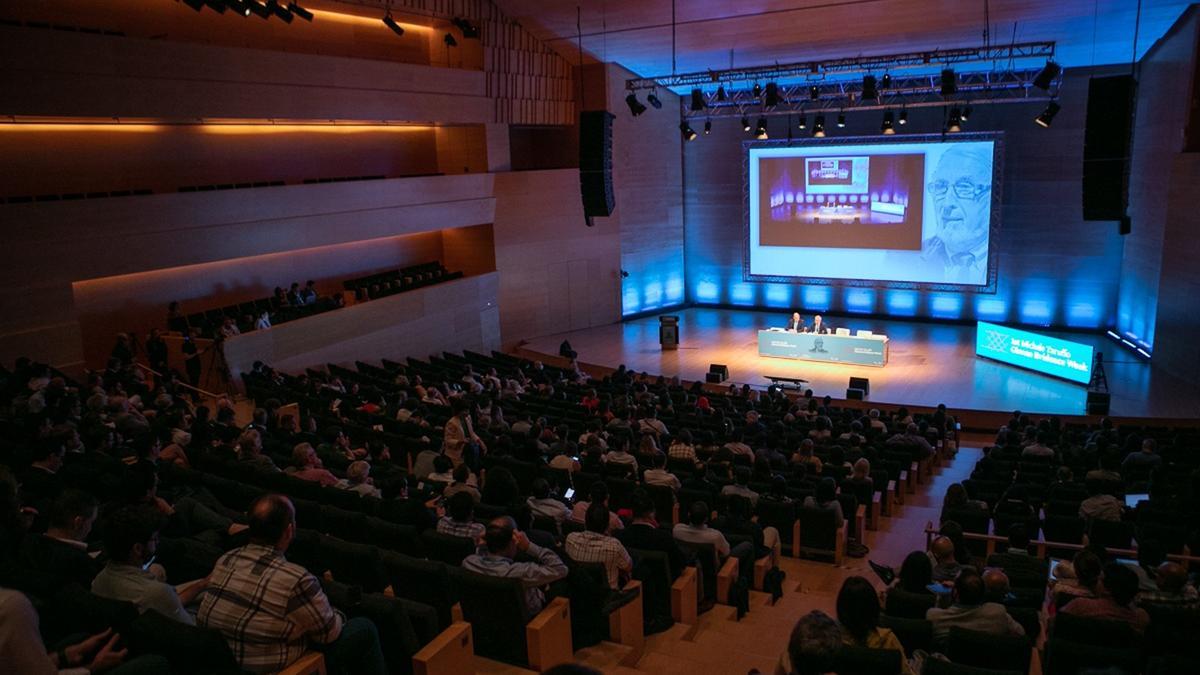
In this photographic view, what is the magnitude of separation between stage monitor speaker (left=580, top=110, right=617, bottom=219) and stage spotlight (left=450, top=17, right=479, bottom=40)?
15.2ft

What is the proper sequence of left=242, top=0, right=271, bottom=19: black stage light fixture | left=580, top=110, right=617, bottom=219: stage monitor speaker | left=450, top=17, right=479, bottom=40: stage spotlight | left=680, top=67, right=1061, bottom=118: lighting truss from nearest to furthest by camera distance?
left=242, top=0, right=271, bottom=19: black stage light fixture, left=580, top=110, right=617, bottom=219: stage monitor speaker, left=680, top=67, right=1061, bottom=118: lighting truss, left=450, top=17, right=479, bottom=40: stage spotlight

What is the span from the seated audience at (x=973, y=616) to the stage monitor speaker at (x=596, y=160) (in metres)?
11.4

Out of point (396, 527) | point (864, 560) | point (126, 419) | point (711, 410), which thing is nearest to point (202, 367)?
point (126, 419)

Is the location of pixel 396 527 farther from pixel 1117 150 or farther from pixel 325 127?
pixel 325 127

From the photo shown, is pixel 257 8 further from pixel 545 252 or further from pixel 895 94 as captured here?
pixel 895 94

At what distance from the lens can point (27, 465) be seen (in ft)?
19.9

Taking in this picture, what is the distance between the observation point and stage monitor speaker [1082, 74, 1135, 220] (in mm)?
10656

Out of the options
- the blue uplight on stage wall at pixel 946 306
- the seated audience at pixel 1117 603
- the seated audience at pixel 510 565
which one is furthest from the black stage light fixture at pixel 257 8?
the blue uplight on stage wall at pixel 946 306

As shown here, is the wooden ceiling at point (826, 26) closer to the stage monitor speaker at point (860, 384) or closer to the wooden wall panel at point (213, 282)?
the wooden wall panel at point (213, 282)

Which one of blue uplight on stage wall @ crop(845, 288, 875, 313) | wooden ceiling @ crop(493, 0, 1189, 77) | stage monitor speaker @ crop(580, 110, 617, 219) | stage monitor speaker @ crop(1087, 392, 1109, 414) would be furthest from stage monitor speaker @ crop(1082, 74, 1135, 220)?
blue uplight on stage wall @ crop(845, 288, 875, 313)

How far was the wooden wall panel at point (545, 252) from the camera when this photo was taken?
64.1 ft

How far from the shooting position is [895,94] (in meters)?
18.2

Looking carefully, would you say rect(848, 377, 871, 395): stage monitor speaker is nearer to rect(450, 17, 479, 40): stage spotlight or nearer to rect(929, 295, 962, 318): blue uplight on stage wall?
rect(929, 295, 962, 318): blue uplight on stage wall

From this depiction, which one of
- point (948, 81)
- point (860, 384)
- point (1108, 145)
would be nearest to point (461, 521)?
point (1108, 145)
